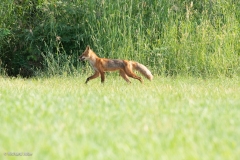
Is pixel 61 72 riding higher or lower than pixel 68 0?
lower

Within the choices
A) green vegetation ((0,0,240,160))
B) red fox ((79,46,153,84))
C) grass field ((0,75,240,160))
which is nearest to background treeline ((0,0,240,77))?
green vegetation ((0,0,240,160))

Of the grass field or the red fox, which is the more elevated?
the grass field

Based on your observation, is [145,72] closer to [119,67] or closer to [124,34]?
[119,67]

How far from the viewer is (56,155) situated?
13.2 ft

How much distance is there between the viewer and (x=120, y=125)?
5.17 m

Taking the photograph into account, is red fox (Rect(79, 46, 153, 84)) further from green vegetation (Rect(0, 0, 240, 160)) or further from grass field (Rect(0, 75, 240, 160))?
grass field (Rect(0, 75, 240, 160))

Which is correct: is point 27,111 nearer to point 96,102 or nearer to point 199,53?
point 96,102

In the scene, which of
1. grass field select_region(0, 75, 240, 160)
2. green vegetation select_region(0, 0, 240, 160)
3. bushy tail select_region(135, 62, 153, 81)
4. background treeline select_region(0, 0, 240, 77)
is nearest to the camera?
grass field select_region(0, 75, 240, 160)

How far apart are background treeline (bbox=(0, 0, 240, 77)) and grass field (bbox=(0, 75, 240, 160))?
4.67 metres

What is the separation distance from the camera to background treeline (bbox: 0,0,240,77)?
1252 centimetres

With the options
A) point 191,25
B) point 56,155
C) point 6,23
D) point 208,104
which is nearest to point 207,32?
point 191,25

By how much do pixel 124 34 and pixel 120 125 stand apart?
761 cm

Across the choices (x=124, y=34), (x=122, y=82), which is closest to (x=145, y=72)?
(x=122, y=82)

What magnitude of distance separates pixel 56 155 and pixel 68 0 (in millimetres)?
10215
